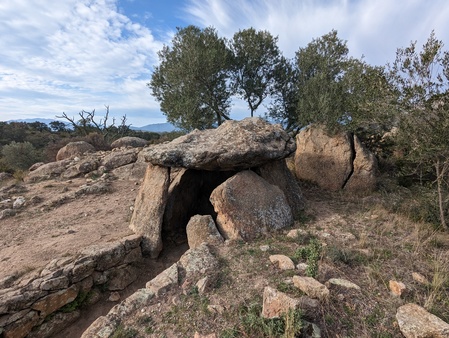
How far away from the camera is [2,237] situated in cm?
815

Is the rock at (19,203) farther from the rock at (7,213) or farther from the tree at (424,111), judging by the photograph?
the tree at (424,111)

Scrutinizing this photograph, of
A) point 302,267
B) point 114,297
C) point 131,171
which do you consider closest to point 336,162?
point 302,267

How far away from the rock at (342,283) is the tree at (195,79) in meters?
10.9

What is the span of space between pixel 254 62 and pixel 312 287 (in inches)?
510

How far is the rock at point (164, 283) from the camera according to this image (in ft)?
16.9

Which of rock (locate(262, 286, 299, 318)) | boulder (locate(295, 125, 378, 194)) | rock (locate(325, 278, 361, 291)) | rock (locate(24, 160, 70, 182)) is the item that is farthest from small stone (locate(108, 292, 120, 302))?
rock (locate(24, 160, 70, 182))

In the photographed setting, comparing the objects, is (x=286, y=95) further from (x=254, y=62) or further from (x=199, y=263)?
(x=199, y=263)

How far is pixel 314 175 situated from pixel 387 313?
7.39m

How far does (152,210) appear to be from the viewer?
805 cm

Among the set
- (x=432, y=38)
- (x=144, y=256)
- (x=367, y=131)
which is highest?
(x=432, y=38)

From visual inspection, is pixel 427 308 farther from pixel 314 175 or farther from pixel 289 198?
pixel 314 175

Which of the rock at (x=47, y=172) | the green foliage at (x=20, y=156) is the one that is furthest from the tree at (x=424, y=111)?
the green foliage at (x=20, y=156)

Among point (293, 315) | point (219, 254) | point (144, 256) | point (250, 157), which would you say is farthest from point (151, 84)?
point (293, 315)

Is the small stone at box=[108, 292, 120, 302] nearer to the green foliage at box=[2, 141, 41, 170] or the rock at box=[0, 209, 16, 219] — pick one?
the rock at box=[0, 209, 16, 219]
